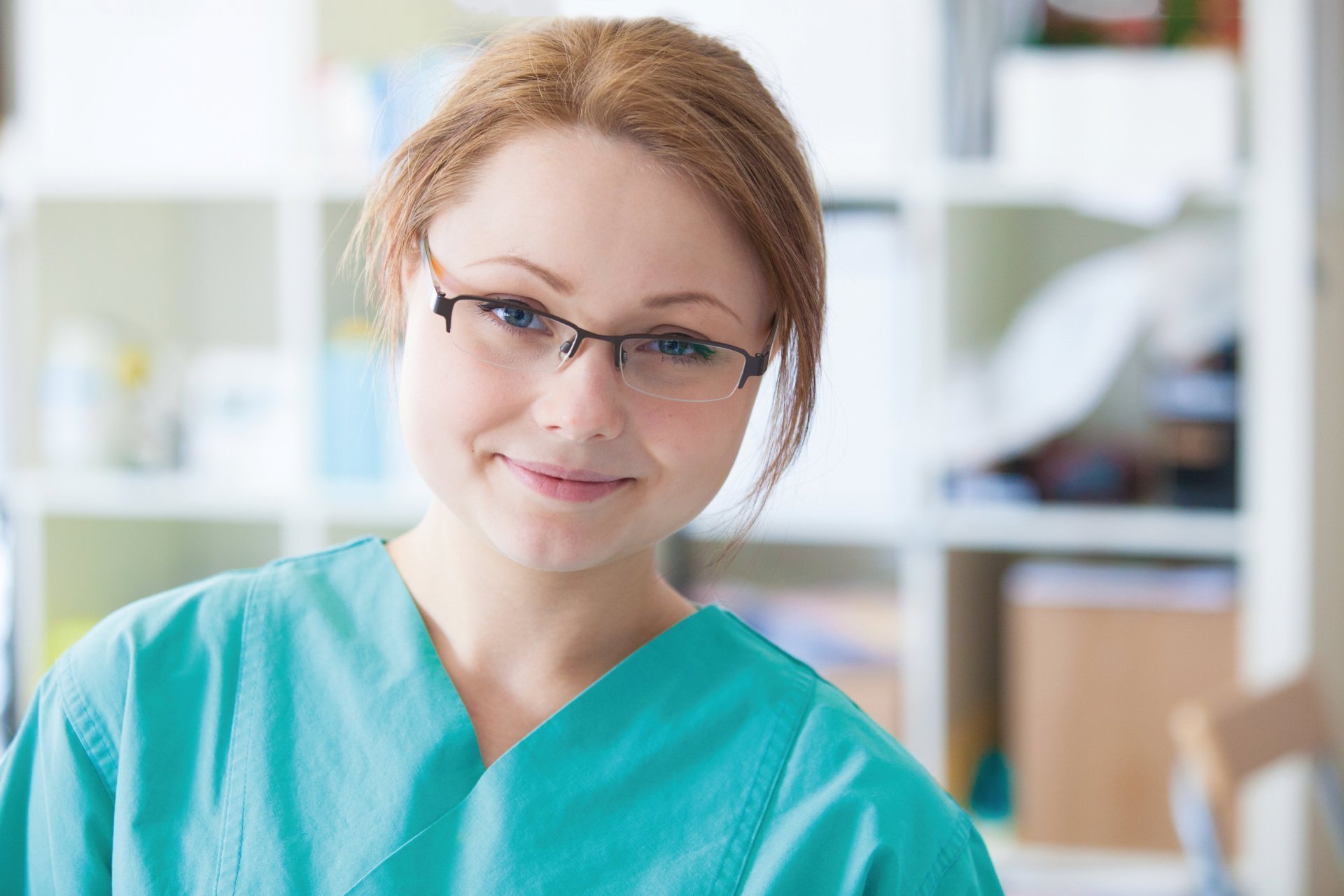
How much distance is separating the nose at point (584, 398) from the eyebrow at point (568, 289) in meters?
0.03

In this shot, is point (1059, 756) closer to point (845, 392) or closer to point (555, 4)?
point (845, 392)

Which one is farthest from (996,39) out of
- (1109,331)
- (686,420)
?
(686,420)

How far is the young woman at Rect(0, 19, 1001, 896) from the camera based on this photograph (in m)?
0.73

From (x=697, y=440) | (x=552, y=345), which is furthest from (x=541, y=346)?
(x=697, y=440)

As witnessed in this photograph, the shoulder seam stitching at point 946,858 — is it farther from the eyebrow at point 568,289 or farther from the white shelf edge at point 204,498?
the white shelf edge at point 204,498

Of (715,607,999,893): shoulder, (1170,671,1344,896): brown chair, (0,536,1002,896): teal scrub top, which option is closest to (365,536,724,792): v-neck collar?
(0,536,1002,896): teal scrub top

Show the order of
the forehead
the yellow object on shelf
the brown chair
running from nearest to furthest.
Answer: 1. the forehead
2. the brown chair
3. the yellow object on shelf

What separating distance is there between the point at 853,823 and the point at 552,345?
0.34 m

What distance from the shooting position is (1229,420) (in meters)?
1.90

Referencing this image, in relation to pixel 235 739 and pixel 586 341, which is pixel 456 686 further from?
pixel 586 341

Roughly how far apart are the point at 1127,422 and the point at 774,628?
731 mm

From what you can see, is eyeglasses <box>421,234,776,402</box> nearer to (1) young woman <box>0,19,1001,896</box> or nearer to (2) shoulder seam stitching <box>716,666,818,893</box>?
(1) young woman <box>0,19,1001,896</box>

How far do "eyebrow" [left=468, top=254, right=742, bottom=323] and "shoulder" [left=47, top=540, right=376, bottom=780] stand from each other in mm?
311

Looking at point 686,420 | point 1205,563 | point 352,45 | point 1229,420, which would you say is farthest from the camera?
point 352,45
